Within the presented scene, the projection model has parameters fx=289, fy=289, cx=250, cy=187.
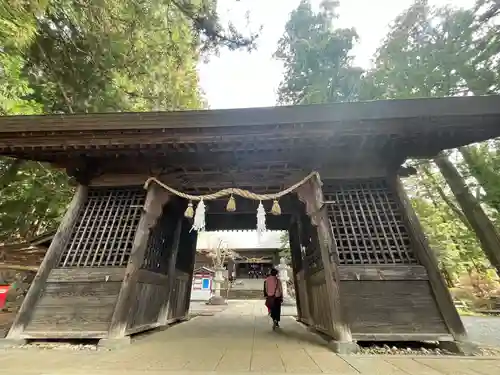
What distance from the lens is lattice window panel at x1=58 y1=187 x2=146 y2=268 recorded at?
17.0ft

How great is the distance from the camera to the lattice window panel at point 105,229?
5188 mm

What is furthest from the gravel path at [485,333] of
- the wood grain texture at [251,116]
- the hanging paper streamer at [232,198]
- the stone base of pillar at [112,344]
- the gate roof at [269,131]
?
the stone base of pillar at [112,344]

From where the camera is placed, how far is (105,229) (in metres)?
5.41

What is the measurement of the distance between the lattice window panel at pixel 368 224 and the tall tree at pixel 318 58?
732 cm

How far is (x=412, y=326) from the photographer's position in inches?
175

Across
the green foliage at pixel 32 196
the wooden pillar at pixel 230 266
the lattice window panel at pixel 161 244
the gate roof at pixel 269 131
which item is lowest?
the lattice window panel at pixel 161 244

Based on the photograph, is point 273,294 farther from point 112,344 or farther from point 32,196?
point 32,196

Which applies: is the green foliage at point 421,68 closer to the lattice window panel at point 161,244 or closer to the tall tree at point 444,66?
the tall tree at point 444,66

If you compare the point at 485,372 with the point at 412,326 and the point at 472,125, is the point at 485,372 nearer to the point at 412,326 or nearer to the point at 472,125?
the point at 412,326

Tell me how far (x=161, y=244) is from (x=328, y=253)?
383 centimetres

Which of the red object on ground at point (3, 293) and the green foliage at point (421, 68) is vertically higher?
the green foliage at point (421, 68)

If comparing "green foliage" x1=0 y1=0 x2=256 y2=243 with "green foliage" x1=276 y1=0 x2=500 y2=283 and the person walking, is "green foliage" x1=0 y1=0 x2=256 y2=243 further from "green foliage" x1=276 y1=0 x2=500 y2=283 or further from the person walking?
the person walking

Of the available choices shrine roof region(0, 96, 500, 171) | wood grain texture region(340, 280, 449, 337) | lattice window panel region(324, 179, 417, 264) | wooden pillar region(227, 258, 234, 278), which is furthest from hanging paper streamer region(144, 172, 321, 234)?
wooden pillar region(227, 258, 234, 278)

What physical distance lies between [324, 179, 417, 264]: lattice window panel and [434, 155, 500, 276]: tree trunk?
322cm
